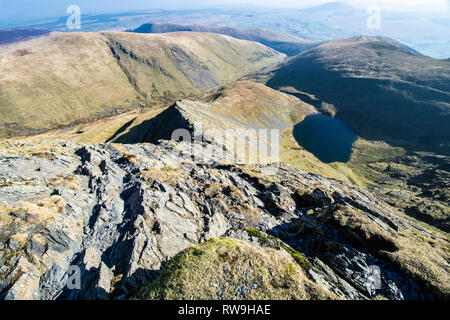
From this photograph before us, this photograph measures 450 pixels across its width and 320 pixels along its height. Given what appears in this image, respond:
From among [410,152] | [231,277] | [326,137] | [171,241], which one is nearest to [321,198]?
[231,277]

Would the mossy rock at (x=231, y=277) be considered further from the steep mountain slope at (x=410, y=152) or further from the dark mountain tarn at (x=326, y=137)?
the dark mountain tarn at (x=326, y=137)

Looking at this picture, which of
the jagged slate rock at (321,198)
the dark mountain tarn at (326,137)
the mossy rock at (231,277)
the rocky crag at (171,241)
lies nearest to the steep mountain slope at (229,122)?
the dark mountain tarn at (326,137)

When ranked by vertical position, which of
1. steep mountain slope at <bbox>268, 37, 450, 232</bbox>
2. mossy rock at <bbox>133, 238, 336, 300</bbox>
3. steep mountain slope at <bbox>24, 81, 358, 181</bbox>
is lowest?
steep mountain slope at <bbox>268, 37, 450, 232</bbox>

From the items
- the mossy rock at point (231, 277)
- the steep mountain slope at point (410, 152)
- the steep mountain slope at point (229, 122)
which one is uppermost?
the mossy rock at point (231, 277)

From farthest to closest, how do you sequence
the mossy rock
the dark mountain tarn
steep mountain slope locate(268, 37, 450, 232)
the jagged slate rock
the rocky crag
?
1. the dark mountain tarn
2. steep mountain slope locate(268, 37, 450, 232)
3. the jagged slate rock
4. the rocky crag
5. the mossy rock

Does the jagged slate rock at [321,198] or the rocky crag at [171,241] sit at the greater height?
the rocky crag at [171,241]

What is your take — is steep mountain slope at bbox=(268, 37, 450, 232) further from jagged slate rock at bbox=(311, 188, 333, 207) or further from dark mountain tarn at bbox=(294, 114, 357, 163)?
jagged slate rock at bbox=(311, 188, 333, 207)

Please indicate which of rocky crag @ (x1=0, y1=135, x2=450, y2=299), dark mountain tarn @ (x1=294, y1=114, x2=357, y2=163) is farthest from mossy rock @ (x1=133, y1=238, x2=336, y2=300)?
dark mountain tarn @ (x1=294, y1=114, x2=357, y2=163)
